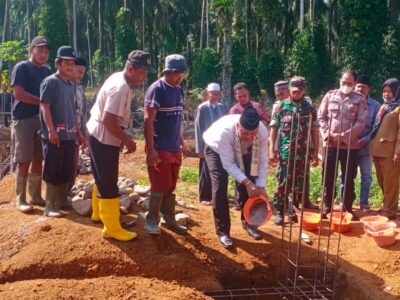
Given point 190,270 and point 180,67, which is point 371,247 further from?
point 180,67

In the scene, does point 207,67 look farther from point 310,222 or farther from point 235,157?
point 235,157

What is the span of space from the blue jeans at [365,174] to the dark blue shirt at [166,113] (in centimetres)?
298

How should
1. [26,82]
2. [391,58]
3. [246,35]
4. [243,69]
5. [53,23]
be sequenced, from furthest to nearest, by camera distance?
[53,23]
[246,35]
[243,69]
[391,58]
[26,82]

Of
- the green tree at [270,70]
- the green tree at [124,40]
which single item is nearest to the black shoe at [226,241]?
the green tree at [270,70]

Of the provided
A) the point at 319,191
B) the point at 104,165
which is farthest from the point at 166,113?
the point at 319,191

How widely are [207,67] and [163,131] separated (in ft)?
71.8

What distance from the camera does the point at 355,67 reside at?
798 inches

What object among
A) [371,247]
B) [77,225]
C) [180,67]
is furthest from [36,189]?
[371,247]

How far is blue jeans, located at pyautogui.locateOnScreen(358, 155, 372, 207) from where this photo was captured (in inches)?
252

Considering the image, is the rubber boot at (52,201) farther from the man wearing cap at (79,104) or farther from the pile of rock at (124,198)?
the man wearing cap at (79,104)

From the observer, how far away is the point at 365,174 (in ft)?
21.3

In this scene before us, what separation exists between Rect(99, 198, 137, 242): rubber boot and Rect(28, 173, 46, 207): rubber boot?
124 cm

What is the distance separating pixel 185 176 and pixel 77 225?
16.2 ft

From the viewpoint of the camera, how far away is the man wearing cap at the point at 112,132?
4117 millimetres
